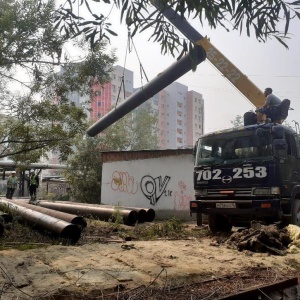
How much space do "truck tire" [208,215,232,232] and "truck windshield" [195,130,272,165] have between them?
1539 millimetres

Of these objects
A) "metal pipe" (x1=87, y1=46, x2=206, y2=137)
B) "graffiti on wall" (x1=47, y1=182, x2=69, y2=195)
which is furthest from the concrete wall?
"graffiti on wall" (x1=47, y1=182, x2=69, y2=195)

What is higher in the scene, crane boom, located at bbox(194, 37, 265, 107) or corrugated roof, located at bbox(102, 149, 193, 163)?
crane boom, located at bbox(194, 37, 265, 107)

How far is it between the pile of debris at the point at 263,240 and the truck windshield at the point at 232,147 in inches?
63.3

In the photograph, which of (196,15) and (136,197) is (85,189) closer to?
(136,197)

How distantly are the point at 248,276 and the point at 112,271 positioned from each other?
184 cm

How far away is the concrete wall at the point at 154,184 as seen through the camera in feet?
40.4

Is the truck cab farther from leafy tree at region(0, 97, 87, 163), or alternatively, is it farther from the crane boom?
leafy tree at region(0, 97, 87, 163)

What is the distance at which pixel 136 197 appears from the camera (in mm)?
13836

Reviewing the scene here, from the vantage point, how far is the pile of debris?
621 cm

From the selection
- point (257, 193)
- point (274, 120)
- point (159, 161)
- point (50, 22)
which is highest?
point (50, 22)

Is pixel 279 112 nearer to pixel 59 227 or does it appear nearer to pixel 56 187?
pixel 59 227

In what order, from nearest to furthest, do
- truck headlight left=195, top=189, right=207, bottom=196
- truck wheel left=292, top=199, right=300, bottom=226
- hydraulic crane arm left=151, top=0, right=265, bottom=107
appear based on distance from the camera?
truck wheel left=292, top=199, right=300, bottom=226 < truck headlight left=195, top=189, right=207, bottom=196 < hydraulic crane arm left=151, top=0, right=265, bottom=107

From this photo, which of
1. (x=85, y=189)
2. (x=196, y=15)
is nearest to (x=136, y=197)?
(x=85, y=189)

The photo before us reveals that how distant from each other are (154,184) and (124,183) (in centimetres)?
180
